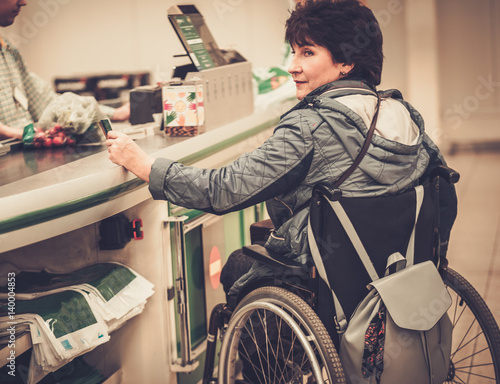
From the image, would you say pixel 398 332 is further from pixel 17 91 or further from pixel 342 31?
pixel 17 91

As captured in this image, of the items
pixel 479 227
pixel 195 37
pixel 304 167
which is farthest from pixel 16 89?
pixel 479 227

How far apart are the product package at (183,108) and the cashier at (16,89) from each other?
71cm

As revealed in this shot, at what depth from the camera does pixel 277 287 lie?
1813 millimetres

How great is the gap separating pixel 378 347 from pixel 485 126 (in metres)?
6.08

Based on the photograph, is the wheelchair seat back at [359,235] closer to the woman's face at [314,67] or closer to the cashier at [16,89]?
the woman's face at [314,67]

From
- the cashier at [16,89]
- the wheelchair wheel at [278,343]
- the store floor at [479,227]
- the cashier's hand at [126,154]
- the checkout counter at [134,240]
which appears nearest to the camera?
the wheelchair wheel at [278,343]

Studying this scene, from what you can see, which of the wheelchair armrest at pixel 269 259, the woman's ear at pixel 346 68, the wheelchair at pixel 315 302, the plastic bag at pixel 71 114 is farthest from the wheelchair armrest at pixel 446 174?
the plastic bag at pixel 71 114

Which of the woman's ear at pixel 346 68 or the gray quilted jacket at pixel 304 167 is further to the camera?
the woman's ear at pixel 346 68

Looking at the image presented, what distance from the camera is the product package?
99.1 inches

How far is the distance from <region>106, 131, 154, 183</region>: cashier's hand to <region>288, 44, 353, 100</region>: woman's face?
483mm

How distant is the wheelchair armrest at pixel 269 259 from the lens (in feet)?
5.89

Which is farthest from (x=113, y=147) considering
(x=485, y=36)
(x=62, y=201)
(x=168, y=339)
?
(x=485, y=36)

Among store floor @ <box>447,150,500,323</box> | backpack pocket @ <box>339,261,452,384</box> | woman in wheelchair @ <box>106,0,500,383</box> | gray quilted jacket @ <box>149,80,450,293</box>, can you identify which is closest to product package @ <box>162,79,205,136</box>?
woman in wheelchair @ <box>106,0,500,383</box>

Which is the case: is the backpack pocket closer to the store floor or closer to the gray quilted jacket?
the gray quilted jacket
